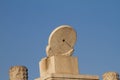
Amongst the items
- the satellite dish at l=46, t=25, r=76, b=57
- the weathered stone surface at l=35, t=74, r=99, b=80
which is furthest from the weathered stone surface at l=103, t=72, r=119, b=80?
the weathered stone surface at l=35, t=74, r=99, b=80

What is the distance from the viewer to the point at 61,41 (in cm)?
1461

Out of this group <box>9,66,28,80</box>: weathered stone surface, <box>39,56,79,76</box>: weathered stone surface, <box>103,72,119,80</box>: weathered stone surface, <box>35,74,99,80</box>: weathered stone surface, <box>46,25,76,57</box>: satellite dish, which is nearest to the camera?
<box>35,74,99,80</box>: weathered stone surface

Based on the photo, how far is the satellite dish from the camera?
14.5m

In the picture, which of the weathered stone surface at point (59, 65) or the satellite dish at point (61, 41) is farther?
the satellite dish at point (61, 41)

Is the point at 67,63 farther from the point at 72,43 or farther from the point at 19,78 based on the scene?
the point at 19,78

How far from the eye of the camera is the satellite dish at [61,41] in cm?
1445

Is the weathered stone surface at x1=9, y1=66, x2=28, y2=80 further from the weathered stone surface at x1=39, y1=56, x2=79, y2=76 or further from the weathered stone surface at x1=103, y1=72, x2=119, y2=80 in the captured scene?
the weathered stone surface at x1=39, y1=56, x2=79, y2=76

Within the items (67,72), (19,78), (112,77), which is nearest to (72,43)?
(67,72)

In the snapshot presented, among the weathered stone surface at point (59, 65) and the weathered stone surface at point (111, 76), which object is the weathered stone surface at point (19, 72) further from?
the weathered stone surface at point (59, 65)

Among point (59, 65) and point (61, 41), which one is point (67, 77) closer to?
point (59, 65)

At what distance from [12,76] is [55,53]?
5.99m

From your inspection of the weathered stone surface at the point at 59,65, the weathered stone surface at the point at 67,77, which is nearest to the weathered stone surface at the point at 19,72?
the weathered stone surface at the point at 59,65

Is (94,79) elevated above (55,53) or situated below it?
below

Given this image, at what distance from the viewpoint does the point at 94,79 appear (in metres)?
14.2
